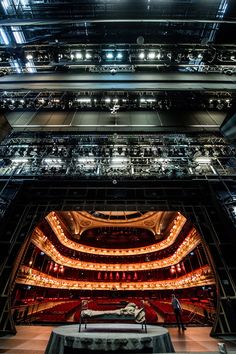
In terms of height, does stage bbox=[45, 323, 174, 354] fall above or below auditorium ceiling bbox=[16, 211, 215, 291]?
below

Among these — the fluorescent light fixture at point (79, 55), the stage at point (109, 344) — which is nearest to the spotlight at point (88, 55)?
the fluorescent light fixture at point (79, 55)

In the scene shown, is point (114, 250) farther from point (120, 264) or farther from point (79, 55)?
point (79, 55)

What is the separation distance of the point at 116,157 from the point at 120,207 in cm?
292

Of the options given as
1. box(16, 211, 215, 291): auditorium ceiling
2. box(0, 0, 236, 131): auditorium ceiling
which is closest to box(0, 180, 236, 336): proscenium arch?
box(0, 0, 236, 131): auditorium ceiling

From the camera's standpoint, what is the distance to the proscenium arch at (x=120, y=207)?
579 centimetres

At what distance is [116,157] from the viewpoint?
30.8 feet

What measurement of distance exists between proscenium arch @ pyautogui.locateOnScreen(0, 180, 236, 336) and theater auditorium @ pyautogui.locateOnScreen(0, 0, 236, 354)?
0.05 m

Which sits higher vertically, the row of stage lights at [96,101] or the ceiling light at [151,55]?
the row of stage lights at [96,101]

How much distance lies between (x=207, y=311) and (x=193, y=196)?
22.4 feet

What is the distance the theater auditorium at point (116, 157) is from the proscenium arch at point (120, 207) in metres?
0.05

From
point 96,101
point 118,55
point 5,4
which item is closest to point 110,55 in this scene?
point 118,55

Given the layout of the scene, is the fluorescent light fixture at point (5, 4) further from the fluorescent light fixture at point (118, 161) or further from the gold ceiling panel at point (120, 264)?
the gold ceiling panel at point (120, 264)

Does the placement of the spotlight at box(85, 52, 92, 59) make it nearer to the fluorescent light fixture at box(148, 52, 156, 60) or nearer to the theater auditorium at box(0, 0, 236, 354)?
the theater auditorium at box(0, 0, 236, 354)

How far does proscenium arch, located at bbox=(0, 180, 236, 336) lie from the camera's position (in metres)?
5.79
